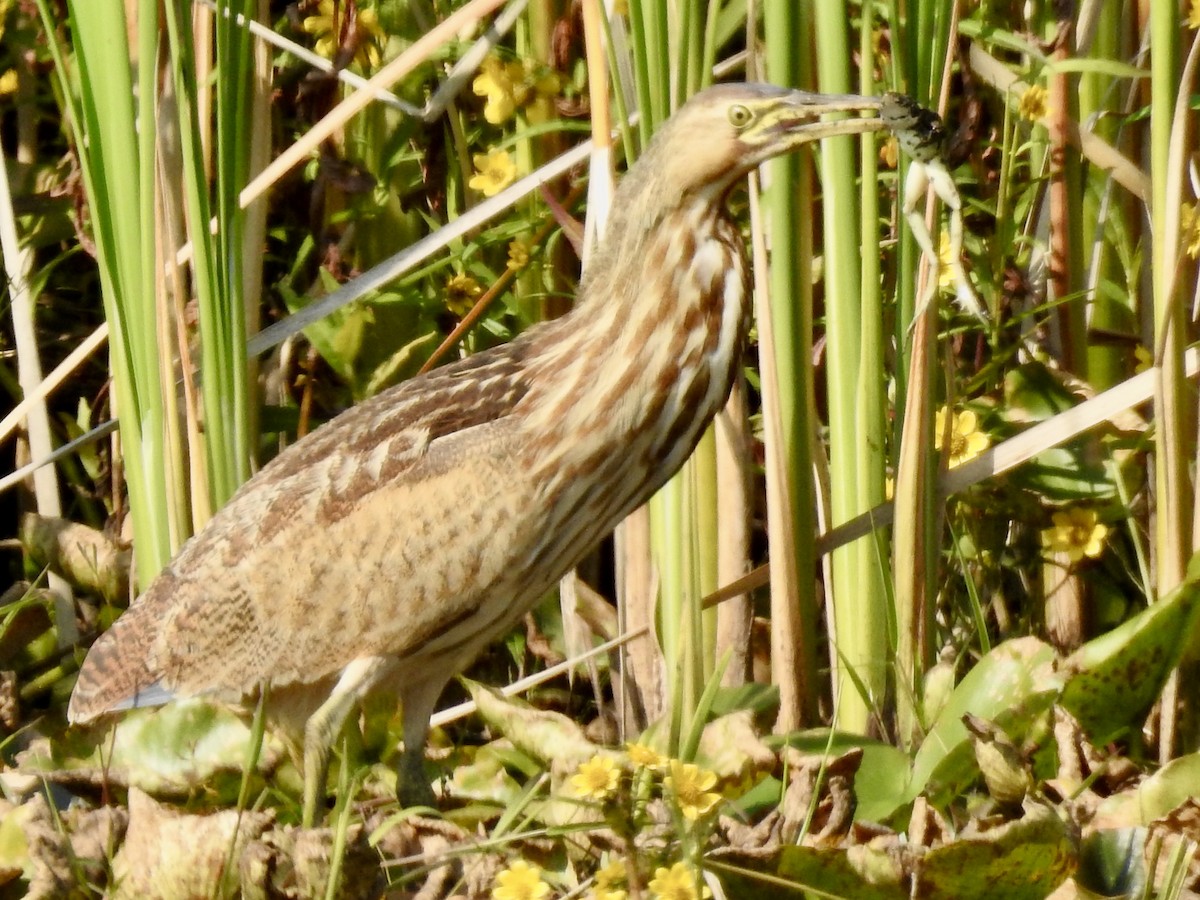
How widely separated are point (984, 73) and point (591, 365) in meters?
0.68

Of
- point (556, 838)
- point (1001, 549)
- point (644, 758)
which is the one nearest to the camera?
point (644, 758)

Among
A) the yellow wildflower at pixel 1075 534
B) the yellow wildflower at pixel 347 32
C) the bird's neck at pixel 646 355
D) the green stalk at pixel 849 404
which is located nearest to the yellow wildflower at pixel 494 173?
the yellow wildflower at pixel 347 32

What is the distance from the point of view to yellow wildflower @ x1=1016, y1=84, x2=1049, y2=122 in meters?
2.04

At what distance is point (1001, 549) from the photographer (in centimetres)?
235

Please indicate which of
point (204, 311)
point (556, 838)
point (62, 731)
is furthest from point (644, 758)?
point (62, 731)

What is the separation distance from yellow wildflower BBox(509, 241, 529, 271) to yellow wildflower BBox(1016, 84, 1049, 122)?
0.66 meters

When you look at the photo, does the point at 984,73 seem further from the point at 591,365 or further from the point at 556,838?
the point at 556,838

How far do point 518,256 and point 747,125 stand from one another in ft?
2.11

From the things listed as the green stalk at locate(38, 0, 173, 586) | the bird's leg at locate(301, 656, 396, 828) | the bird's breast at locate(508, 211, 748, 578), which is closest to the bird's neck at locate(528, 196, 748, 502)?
the bird's breast at locate(508, 211, 748, 578)

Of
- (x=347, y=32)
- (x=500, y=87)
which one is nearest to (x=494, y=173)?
(x=500, y=87)

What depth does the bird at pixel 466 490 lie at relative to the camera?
1.92 metres

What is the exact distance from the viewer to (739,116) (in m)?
1.74

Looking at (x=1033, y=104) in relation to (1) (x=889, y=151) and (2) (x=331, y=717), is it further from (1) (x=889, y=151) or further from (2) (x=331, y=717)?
(2) (x=331, y=717)

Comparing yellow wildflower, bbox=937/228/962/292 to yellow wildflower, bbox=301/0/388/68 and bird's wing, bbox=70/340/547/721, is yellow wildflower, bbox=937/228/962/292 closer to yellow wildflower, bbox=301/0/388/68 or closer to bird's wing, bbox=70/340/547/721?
bird's wing, bbox=70/340/547/721
